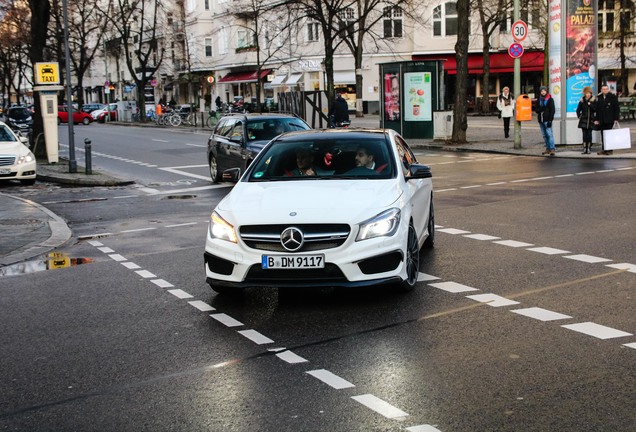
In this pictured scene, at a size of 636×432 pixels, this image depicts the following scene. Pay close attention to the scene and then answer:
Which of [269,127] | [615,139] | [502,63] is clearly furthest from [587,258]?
[502,63]

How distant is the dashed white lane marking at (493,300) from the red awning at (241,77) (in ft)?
224

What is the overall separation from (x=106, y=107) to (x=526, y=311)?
80.3 m

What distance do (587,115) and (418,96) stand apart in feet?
33.4

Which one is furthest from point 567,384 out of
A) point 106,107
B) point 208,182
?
point 106,107

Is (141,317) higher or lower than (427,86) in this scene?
lower

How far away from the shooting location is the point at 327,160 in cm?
973

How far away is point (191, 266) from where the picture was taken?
11.0m

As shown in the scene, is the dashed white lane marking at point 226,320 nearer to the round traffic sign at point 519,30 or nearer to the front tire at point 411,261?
the front tire at point 411,261

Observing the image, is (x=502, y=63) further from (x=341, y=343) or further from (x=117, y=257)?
(x=341, y=343)

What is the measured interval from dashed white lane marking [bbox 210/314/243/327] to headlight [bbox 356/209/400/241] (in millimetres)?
1253

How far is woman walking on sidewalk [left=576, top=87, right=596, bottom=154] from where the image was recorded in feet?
85.5

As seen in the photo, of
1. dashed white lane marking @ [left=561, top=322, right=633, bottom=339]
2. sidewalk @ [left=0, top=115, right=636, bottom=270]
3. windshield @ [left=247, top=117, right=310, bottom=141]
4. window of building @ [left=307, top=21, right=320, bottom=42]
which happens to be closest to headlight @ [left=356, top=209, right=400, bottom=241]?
dashed white lane marking @ [left=561, top=322, right=633, bottom=339]

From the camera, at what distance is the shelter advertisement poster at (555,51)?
28.3 metres

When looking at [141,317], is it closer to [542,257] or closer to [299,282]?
[299,282]
